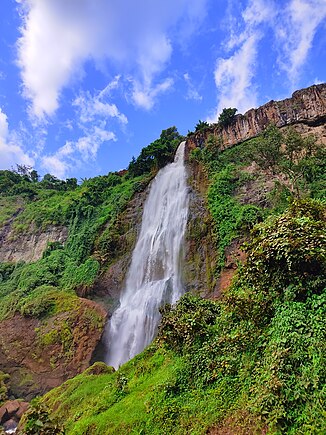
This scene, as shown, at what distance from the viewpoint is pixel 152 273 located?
21.2 metres

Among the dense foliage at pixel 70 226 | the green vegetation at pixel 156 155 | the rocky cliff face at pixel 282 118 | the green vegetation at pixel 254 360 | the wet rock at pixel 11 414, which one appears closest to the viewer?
the green vegetation at pixel 254 360

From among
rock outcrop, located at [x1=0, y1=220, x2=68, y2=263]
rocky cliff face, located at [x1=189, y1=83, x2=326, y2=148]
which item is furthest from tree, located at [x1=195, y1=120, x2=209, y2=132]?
rock outcrop, located at [x1=0, y1=220, x2=68, y2=263]

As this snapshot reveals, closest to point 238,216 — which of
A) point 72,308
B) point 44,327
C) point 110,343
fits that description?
point 110,343

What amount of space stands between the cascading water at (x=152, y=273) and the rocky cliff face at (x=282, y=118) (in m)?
5.07

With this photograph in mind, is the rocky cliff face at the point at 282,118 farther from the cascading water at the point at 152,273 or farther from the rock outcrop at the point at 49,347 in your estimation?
the rock outcrop at the point at 49,347

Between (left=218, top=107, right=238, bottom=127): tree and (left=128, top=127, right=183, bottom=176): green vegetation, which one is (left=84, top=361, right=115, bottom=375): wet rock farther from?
(left=218, top=107, right=238, bottom=127): tree

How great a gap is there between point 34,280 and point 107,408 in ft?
62.8

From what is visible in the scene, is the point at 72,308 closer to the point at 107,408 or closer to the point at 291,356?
the point at 107,408

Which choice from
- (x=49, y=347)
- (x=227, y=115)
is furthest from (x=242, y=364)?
(x=227, y=115)

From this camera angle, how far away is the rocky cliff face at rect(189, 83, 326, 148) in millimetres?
25259

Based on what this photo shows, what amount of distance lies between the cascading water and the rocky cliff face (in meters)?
5.07

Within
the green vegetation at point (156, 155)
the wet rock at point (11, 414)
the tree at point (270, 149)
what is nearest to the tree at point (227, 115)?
the green vegetation at point (156, 155)

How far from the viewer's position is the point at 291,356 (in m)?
5.44

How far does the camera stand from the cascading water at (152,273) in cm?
1814
